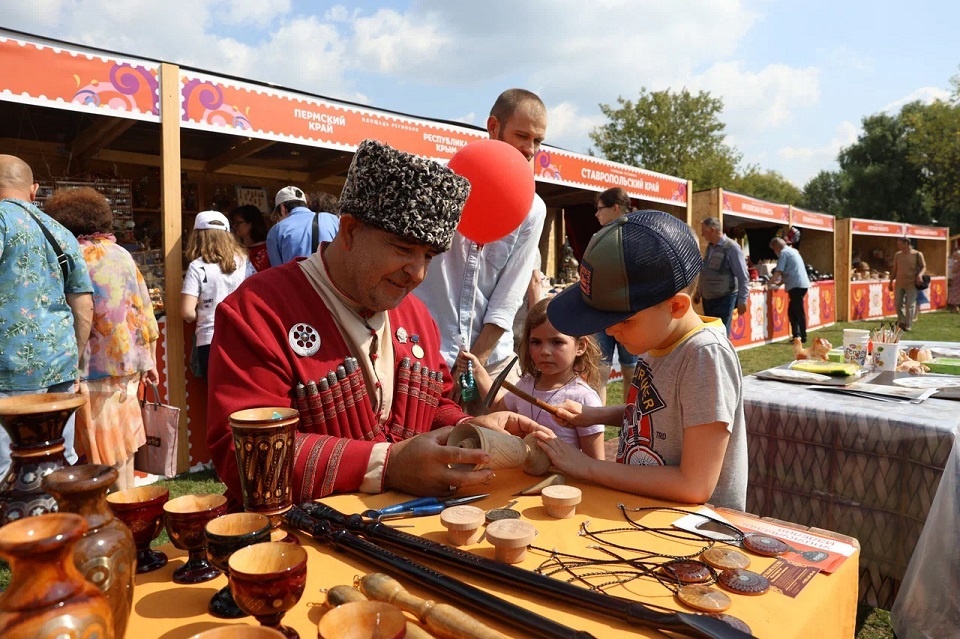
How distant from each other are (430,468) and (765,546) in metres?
0.80

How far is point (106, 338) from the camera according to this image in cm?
374

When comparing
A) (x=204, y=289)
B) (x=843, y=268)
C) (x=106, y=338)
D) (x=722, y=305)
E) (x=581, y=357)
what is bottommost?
(x=581, y=357)

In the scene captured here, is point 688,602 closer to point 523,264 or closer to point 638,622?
point 638,622

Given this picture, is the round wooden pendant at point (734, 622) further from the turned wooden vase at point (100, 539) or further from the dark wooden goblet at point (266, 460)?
the turned wooden vase at point (100, 539)

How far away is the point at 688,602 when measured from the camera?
1.09 m

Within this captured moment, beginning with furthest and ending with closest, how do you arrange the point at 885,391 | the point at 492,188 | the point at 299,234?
1. the point at 299,234
2. the point at 885,391
3. the point at 492,188

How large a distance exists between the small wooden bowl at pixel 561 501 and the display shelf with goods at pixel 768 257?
7.14 metres

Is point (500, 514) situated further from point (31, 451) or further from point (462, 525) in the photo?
point (31, 451)

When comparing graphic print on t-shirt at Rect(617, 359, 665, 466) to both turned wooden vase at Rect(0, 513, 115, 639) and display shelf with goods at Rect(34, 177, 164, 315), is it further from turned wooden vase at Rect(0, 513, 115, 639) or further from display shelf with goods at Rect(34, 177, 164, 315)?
display shelf with goods at Rect(34, 177, 164, 315)

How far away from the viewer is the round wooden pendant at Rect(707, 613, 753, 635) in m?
1.01

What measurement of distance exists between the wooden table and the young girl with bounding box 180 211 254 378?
11.8 feet

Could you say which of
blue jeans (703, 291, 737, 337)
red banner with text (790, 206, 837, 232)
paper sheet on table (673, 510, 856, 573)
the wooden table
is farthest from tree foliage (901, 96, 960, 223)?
the wooden table

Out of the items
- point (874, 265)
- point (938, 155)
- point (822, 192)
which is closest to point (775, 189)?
point (822, 192)

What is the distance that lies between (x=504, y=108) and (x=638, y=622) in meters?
2.53
